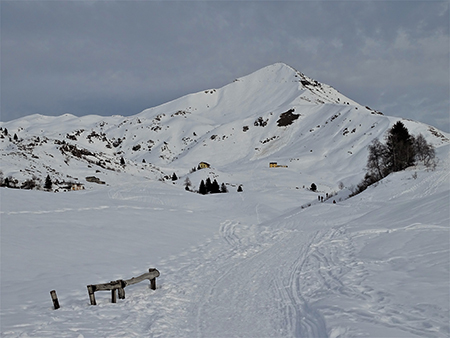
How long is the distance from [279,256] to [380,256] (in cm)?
460

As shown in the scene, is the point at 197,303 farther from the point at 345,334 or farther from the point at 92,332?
the point at 345,334

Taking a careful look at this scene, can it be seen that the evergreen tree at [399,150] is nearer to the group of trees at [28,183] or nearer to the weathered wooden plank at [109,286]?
the weathered wooden plank at [109,286]

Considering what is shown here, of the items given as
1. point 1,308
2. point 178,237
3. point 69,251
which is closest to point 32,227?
point 69,251

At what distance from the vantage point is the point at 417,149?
45.6 m

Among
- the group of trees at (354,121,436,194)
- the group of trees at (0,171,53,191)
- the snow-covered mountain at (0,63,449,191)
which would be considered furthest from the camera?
the snow-covered mountain at (0,63,449,191)

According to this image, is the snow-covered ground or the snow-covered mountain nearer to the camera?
the snow-covered ground

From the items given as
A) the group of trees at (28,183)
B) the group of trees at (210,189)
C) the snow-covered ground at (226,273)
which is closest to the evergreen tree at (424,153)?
the snow-covered ground at (226,273)

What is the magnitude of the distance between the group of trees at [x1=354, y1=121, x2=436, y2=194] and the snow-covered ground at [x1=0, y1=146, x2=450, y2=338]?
76.1 feet

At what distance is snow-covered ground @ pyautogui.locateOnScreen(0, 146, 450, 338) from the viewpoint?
7.58 meters

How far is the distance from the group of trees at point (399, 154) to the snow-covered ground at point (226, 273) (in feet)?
76.1

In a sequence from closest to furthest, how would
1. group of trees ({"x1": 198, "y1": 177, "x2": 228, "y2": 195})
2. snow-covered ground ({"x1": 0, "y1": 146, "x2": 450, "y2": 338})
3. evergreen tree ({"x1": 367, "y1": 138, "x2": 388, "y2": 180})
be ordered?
snow-covered ground ({"x1": 0, "y1": 146, "x2": 450, "y2": 338}), evergreen tree ({"x1": 367, "y1": 138, "x2": 388, "y2": 180}), group of trees ({"x1": 198, "y1": 177, "x2": 228, "y2": 195})

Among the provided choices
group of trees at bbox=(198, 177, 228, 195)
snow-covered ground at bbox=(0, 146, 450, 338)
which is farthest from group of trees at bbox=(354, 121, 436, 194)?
group of trees at bbox=(198, 177, 228, 195)

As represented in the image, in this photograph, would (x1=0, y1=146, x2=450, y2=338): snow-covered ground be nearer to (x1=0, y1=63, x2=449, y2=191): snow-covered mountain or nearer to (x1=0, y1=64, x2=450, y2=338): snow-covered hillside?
(x1=0, y1=64, x2=450, y2=338): snow-covered hillside

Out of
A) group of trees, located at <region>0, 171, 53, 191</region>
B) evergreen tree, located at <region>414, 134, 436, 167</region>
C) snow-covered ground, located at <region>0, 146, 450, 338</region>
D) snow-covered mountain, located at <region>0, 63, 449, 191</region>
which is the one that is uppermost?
snow-covered mountain, located at <region>0, 63, 449, 191</region>
